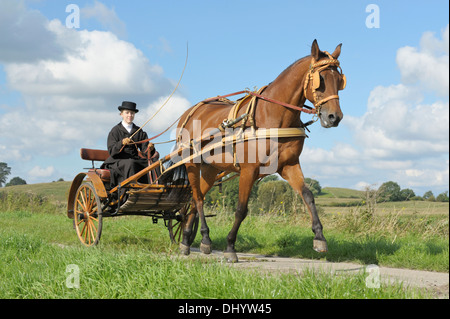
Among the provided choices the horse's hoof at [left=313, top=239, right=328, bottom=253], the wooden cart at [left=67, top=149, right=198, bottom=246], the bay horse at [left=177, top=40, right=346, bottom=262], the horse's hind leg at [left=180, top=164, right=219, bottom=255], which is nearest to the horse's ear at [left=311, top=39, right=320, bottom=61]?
the bay horse at [left=177, top=40, right=346, bottom=262]

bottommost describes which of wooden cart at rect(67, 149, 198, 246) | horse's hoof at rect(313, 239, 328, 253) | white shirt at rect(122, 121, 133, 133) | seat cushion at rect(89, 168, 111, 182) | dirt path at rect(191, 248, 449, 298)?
dirt path at rect(191, 248, 449, 298)

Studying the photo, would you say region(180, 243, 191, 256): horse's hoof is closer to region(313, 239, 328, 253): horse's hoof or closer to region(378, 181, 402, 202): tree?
region(313, 239, 328, 253): horse's hoof

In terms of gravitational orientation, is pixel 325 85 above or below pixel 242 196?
above

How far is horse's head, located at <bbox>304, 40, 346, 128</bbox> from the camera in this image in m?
5.08

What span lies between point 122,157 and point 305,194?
12.2 ft

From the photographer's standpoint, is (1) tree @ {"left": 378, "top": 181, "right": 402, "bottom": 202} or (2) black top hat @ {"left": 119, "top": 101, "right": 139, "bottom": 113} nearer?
(2) black top hat @ {"left": 119, "top": 101, "right": 139, "bottom": 113}

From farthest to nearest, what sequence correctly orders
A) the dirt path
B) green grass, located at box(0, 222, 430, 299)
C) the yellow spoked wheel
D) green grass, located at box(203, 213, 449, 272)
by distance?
the yellow spoked wheel → green grass, located at box(203, 213, 449, 272) → the dirt path → green grass, located at box(0, 222, 430, 299)

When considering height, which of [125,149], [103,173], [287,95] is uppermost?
[287,95]

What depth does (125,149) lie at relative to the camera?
7.90 meters

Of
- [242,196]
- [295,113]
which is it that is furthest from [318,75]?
[242,196]

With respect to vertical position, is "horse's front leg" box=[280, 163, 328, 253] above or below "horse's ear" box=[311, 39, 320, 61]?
below

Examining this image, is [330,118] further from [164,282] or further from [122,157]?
[122,157]
